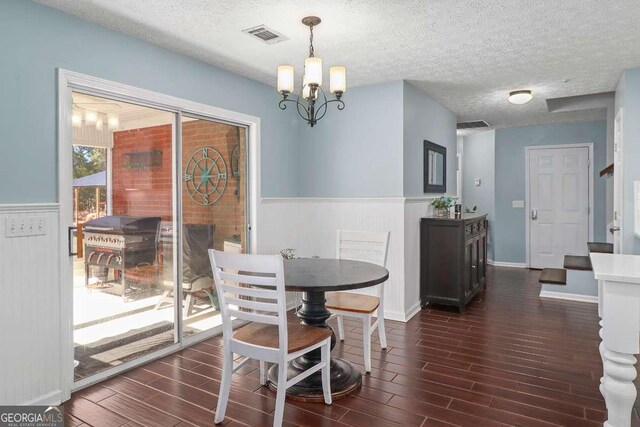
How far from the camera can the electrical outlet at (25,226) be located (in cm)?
227

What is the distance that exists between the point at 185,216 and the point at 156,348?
1.06 meters

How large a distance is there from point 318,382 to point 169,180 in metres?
1.94

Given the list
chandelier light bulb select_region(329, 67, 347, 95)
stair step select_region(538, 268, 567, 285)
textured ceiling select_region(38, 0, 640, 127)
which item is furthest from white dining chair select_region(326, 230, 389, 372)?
A: stair step select_region(538, 268, 567, 285)

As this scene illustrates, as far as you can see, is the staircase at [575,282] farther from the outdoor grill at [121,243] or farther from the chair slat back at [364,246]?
the outdoor grill at [121,243]

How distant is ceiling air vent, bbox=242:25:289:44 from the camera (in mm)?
2854

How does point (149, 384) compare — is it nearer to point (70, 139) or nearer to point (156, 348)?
point (156, 348)

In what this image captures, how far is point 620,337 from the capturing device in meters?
1.91

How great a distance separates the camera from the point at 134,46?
2.95 metres

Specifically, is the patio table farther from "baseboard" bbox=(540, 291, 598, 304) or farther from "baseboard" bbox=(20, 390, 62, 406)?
"baseboard" bbox=(540, 291, 598, 304)

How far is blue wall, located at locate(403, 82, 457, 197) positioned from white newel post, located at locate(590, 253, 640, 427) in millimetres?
2352

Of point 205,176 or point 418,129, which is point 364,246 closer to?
point 205,176

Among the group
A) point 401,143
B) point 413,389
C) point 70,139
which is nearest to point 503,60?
point 401,143

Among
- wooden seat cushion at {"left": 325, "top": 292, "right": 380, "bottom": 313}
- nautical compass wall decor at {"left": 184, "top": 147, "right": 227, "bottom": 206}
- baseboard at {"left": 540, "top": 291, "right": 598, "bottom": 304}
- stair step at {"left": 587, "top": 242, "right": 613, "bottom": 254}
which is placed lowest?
baseboard at {"left": 540, "top": 291, "right": 598, "bottom": 304}

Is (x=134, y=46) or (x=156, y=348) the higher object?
(x=134, y=46)
